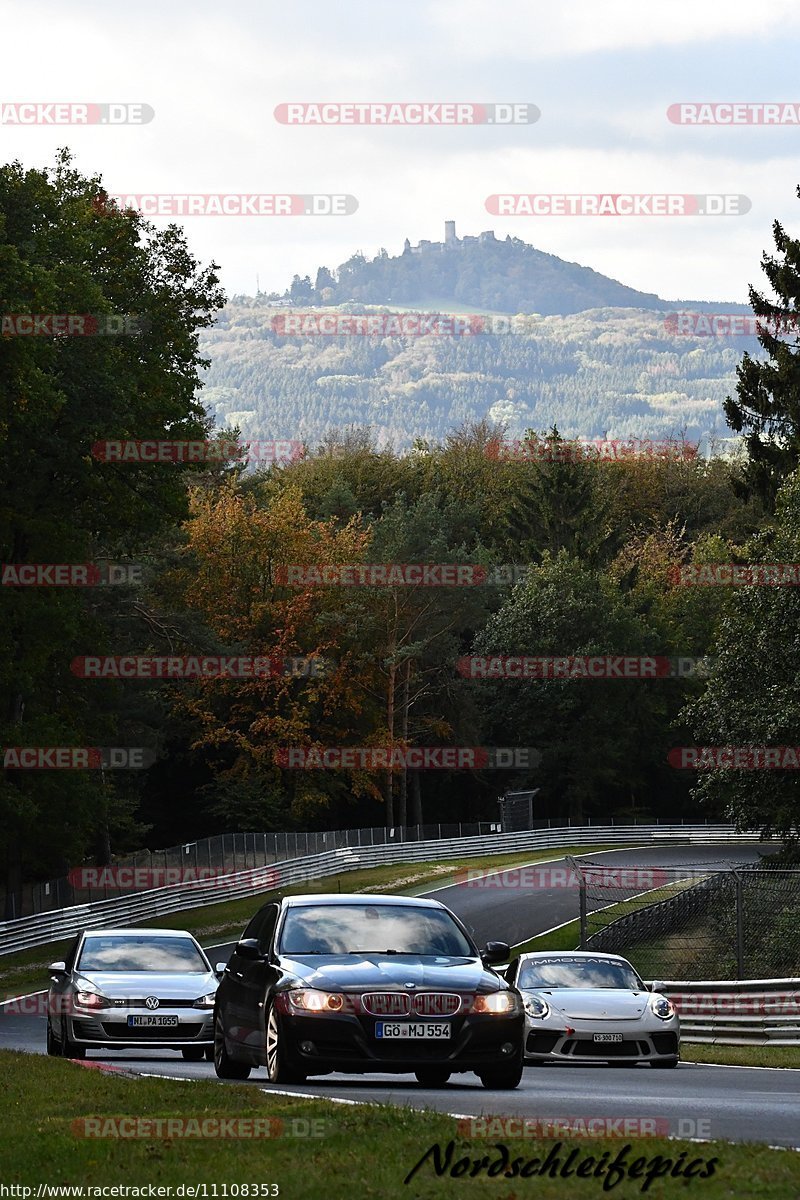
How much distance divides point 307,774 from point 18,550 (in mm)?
35939

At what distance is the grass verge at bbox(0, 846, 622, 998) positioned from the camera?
4153 centimetres

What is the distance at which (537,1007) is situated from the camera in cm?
2031

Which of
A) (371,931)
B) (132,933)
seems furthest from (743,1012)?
(371,931)

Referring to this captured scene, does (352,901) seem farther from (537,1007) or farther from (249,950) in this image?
(537,1007)

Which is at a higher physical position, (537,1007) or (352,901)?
(352,901)

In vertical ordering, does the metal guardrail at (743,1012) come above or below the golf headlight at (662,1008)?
below

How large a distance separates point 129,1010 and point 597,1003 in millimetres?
5061

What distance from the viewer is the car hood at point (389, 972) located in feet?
42.3

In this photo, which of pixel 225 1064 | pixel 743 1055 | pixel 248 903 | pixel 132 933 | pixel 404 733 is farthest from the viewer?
pixel 404 733

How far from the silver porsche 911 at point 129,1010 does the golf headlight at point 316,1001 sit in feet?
20.7

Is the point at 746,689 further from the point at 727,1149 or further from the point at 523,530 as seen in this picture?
the point at 523,530

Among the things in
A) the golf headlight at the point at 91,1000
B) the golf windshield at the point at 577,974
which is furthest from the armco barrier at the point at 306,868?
the golf headlight at the point at 91,1000

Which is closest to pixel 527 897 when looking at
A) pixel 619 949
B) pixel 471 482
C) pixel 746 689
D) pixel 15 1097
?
pixel 746 689

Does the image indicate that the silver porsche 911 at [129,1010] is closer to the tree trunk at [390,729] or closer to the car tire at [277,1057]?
the car tire at [277,1057]
